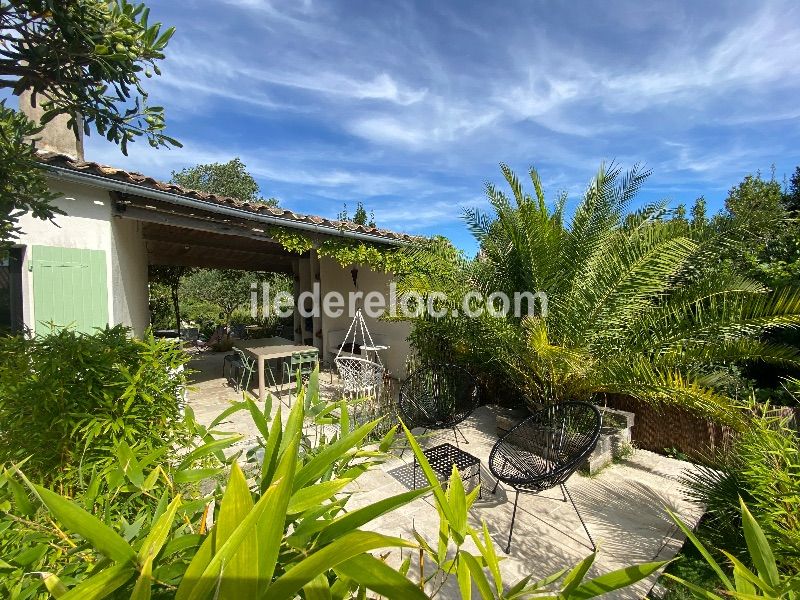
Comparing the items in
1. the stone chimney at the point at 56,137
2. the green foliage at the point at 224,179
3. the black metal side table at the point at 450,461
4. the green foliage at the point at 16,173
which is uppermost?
the green foliage at the point at 224,179

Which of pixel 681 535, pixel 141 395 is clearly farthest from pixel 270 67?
pixel 681 535

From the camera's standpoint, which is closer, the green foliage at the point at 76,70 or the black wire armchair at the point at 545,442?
the green foliage at the point at 76,70

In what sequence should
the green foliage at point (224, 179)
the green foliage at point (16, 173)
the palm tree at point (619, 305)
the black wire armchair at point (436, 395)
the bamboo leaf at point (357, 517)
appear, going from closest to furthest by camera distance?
the bamboo leaf at point (357, 517), the green foliage at point (16, 173), the palm tree at point (619, 305), the black wire armchair at point (436, 395), the green foliage at point (224, 179)

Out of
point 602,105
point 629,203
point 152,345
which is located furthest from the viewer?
point 602,105

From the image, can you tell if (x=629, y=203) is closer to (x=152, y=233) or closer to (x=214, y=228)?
(x=214, y=228)

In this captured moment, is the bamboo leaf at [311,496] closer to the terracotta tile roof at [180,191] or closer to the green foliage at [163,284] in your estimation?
the terracotta tile roof at [180,191]

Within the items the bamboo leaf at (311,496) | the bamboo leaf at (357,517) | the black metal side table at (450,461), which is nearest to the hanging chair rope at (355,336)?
the black metal side table at (450,461)

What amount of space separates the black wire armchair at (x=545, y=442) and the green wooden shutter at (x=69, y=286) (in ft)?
14.5

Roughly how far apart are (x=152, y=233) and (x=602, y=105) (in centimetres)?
1110

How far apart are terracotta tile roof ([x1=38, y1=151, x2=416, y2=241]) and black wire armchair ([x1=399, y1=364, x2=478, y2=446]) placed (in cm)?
308

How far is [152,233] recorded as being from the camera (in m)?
8.17

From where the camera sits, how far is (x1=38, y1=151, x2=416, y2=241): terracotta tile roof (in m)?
3.67

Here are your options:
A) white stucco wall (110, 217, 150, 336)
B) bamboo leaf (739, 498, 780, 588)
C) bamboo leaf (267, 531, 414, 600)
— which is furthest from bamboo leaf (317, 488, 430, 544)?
white stucco wall (110, 217, 150, 336)

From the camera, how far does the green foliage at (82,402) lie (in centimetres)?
200
